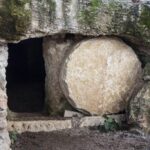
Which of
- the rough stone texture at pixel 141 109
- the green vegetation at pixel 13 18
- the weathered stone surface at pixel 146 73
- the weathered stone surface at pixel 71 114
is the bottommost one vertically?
the weathered stone surface at pixel 71 114

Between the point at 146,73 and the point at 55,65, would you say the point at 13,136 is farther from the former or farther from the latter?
the point at 146,73

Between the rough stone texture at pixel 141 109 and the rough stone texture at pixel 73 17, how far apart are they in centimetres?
49

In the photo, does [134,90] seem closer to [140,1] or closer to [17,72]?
[140,1]

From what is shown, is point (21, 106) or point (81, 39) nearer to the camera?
point (81, 39)

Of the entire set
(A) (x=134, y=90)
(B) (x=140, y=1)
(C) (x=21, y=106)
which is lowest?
(C) (x=21, y=106)

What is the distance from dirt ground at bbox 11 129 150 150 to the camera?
4465mm

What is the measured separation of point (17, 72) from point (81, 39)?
5.95ft

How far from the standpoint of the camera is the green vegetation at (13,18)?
4.46m

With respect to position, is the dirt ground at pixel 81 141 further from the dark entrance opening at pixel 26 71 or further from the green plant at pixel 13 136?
A: the dark entrance opening at pixel 26 71

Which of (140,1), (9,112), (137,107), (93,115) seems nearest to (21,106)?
(9,112)

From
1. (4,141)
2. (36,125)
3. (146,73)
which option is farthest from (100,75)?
(4,141)

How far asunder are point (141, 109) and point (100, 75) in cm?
45

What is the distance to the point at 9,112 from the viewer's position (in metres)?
5.07

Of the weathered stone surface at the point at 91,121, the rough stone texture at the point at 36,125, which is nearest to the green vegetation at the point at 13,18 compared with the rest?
the rough stone texture at the point at 36,125
